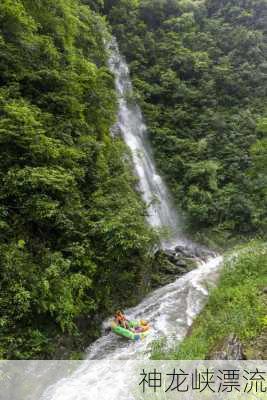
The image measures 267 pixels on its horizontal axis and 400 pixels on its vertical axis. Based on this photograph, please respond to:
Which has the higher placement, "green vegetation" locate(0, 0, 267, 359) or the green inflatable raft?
"green vegetation" locate(0, 0, 267, 359)

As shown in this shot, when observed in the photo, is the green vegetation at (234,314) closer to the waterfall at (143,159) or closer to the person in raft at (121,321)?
the person in raft at (121,321)

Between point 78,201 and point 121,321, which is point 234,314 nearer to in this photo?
point 121,321

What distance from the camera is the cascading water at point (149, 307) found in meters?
5.91

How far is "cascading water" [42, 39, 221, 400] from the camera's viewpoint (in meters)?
5.91

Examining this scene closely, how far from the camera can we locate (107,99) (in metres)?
11.2

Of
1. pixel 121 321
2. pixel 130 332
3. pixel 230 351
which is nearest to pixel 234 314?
pixel 230 351

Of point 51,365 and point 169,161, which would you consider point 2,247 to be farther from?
point 169,161


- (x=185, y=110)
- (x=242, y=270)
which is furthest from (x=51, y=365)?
(x=185, y=110)

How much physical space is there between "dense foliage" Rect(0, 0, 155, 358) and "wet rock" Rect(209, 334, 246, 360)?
266 centimetres

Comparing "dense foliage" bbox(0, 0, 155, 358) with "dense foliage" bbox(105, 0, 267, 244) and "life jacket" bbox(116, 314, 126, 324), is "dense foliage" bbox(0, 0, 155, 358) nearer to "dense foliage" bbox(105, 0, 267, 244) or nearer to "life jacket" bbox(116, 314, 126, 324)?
"life jacket" bbox(116, 314, 126, 324)

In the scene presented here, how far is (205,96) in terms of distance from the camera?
19.6 metres

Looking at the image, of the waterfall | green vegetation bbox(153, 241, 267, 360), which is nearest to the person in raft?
green vegetation bbox(153, 241, 267, 360)

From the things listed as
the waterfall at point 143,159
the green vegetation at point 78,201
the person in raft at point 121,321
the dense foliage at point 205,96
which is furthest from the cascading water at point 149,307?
the dense foliage at point 205,96

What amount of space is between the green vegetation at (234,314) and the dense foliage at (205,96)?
224 inches
